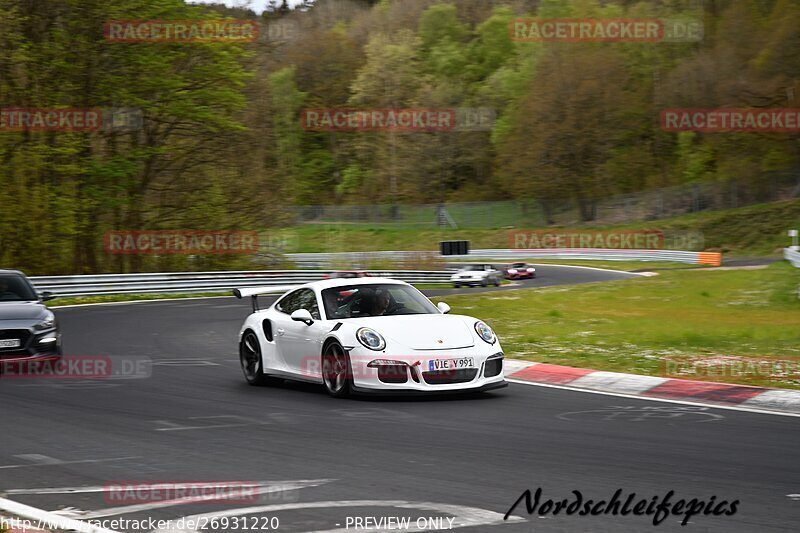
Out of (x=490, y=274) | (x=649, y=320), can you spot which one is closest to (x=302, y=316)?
(x=649, y=320)

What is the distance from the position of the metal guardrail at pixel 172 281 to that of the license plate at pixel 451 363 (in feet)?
77.6

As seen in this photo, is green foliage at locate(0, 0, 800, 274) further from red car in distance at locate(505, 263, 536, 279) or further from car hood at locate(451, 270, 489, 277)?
red car in distance at locate(505, 263, 536, 279)

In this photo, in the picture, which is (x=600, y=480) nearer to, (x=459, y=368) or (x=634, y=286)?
(x=459, y=368)

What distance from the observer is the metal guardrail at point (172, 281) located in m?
33.4

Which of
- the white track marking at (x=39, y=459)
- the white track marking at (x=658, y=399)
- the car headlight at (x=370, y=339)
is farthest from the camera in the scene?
the car headlight at (x=370, y=339)

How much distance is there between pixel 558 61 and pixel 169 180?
157 feet

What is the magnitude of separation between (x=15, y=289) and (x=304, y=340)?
17.3 ft


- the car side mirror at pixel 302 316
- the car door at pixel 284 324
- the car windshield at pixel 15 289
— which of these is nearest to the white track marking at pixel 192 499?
the car side mirror at pixel 302 316

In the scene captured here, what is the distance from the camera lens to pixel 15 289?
1489 cm

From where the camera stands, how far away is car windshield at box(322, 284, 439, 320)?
39.5ft

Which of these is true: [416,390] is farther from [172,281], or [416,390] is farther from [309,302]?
[172,281]

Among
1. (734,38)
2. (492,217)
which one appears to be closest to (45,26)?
(492,217)

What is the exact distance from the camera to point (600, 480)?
6957 mm

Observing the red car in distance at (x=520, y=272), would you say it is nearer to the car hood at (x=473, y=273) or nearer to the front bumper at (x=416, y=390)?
the car hood at (x=473, y=273)
